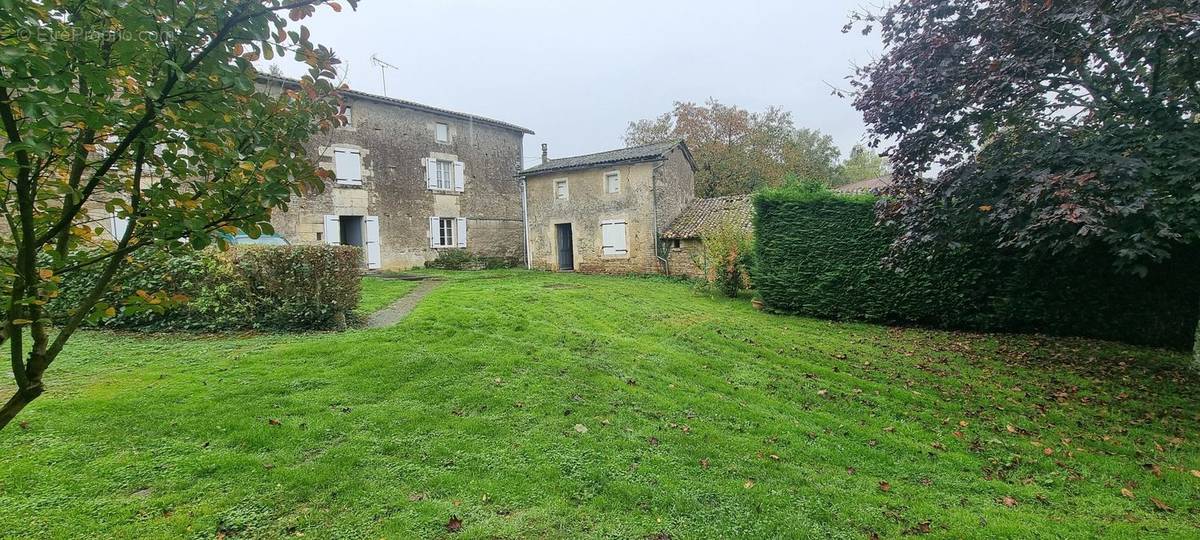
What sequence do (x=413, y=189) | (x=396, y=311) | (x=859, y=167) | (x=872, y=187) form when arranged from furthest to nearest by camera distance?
1. (x=859, y=167)
2. (x=872, y=187)
3. (x=413, y=189)
4. (x=396, y=311)

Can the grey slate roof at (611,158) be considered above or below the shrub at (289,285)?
above

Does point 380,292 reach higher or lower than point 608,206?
lower

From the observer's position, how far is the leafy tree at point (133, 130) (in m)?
1.43

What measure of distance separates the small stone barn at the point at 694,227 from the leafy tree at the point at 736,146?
31.4ft

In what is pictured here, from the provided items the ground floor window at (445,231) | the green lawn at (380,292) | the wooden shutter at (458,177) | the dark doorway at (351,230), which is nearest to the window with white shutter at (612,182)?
the wooden shutter at (458,177)

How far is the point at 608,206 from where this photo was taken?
20.8 meters

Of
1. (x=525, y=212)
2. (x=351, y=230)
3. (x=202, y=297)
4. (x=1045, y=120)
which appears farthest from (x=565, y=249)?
(x=1045, y=120)

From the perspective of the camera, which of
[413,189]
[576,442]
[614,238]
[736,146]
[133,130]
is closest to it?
[133,130]

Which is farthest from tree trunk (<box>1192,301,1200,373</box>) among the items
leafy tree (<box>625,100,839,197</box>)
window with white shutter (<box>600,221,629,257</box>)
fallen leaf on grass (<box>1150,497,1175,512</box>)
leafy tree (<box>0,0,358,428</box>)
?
leafy tree (<box>625,100,839,197</box>)

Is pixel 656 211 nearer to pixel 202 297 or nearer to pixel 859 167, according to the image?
pixel 202 297

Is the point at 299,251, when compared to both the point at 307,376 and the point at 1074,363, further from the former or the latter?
the point at 1074,363

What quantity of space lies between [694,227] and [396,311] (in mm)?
12695

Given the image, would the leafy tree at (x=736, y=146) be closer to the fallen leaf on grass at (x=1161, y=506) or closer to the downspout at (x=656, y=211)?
the downspout at (x=656, y=211)

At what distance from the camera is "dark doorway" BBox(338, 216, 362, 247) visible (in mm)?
19281
